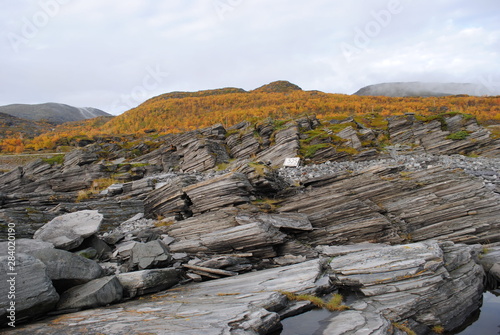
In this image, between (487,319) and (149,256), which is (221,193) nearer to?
(149,256)

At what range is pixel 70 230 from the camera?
1495 cm

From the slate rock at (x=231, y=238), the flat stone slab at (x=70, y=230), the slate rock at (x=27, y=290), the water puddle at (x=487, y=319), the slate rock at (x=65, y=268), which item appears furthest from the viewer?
the slate rock at (x=231, y=238)

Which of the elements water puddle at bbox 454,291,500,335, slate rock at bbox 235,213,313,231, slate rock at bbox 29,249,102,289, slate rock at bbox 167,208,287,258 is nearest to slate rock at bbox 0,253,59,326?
slate rock at bbox 29,249,102,289

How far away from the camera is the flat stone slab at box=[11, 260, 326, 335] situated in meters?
8.41

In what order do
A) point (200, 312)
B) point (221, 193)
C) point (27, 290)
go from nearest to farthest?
point (27, 290) < point (200, 312) < point (221, 193)

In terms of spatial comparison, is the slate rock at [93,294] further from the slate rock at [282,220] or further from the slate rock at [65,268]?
the slate rock at [282,220]

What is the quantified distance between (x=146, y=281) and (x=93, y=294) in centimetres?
198

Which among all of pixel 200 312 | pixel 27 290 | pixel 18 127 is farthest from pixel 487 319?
pixel 18 127

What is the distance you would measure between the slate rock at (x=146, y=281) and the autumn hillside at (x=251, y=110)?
262ft

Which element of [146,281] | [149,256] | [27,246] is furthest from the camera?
[149,256]

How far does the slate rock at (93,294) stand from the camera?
10.3 meters

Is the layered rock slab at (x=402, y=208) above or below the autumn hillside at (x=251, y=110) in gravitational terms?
below

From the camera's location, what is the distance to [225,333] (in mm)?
8031

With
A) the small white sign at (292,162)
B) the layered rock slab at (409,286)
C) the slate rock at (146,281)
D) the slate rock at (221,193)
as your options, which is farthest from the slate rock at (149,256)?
the small white sign at (292,162)
